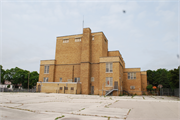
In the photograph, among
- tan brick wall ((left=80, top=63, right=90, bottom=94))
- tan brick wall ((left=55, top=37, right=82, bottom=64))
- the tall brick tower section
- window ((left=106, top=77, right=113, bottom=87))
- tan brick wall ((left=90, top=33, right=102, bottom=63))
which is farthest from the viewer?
tan brick wall ((left=55, top=37, right=82, bottom=64))

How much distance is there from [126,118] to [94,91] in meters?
32.0

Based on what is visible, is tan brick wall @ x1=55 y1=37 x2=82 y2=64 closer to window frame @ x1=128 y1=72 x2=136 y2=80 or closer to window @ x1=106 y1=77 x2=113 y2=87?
window @ x1=106 y1=77 x2=113 y2=87

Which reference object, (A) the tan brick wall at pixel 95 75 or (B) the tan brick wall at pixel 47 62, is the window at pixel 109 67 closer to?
(A) the tan brick wall at pixel 95 75

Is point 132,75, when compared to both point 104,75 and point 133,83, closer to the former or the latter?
point 133,83

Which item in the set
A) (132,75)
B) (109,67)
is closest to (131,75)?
(132,75)

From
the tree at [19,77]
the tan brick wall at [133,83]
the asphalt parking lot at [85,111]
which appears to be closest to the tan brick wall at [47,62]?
the tan brick wall at [133,83]

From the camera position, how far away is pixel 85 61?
40.8 metres

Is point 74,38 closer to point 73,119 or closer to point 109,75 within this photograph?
point 109,75

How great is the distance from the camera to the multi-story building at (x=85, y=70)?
1495 inches

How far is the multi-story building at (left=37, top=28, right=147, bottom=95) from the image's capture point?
37969mm

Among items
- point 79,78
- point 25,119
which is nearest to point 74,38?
point 79,78

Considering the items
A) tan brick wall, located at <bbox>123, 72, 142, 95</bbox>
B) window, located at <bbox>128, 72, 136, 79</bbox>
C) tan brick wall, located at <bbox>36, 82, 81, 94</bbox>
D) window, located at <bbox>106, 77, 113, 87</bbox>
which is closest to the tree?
tan brick wall, located at <bbox>36, 82, 81, 94</bbox>

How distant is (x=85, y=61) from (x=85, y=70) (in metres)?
2.52

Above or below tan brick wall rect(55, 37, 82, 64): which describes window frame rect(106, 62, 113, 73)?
below
